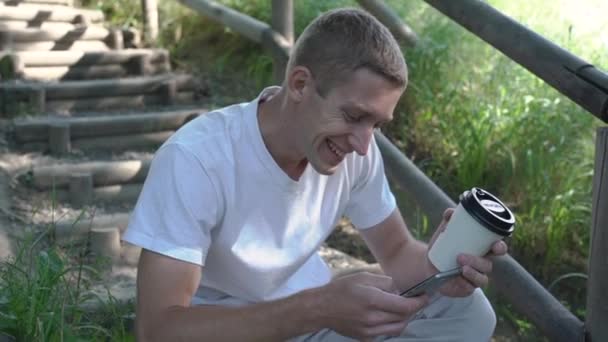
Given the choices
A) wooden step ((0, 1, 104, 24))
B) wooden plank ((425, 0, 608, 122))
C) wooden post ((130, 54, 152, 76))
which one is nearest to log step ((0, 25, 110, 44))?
wooden step ((0, 1, 104, 24))

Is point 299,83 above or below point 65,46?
above

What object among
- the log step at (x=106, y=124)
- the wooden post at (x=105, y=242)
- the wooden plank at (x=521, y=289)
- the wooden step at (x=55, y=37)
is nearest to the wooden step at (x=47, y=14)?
the wooden step at (x=55, y=37)

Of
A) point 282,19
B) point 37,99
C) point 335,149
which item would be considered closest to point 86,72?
point 37,99

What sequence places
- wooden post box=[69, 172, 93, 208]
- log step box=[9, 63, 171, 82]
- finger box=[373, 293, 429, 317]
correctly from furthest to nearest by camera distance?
log step box=[9, 63, 171, 82], wooden post box=[69, 172, 93, 208], finger box=[373, 293, 429, 317]

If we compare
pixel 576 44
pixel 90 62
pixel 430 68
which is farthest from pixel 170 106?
pixel 576 44

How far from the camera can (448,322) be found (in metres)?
2.22

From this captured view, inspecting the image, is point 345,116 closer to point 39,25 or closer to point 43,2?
point 39,25

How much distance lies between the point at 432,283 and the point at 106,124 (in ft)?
10.8

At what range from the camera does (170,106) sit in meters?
5.40

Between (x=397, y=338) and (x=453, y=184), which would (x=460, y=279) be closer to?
(x=397, y=338)

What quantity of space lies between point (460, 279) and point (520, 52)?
0.87 m

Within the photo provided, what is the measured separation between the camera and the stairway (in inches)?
147

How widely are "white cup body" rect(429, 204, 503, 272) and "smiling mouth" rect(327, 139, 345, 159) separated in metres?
0.34

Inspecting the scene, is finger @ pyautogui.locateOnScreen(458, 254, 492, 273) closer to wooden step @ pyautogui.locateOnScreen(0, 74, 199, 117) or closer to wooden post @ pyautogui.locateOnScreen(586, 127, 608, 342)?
wooden post @ pyautogui.locateOnScreen(586, 127, 608, 342)
